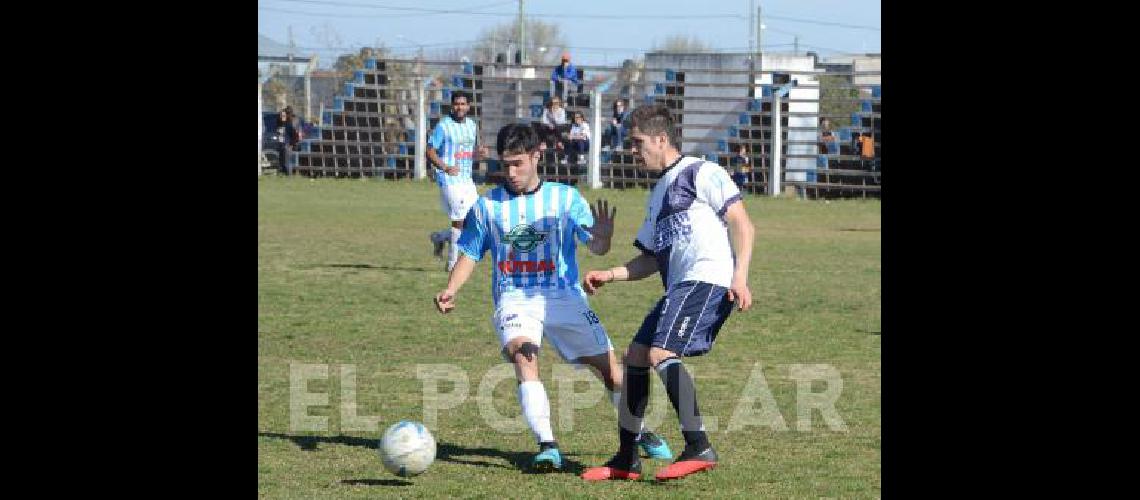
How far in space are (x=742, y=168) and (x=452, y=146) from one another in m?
17.6

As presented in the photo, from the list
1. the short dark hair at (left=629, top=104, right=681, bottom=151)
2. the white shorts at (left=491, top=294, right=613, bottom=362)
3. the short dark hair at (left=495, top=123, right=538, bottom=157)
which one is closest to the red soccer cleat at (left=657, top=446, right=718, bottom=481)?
the white shorts at (left=491, top=294, right=613, bottom=362)

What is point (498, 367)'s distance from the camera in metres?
11.5

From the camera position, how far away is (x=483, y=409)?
9.80 m

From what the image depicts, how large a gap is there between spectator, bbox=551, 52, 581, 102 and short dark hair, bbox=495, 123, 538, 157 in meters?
29.7

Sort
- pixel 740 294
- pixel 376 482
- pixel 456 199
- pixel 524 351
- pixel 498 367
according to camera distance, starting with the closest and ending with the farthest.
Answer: pixel 740 294 < pixel 376 482 < pixel 524 351 < pixel 498 367 < pixel 456 199

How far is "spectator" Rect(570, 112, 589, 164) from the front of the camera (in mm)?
36688

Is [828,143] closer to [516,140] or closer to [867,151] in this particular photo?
[867,151]

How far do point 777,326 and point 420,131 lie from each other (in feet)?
82.5

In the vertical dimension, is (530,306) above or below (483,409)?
above

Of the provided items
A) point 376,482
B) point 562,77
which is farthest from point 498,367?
point 562,77

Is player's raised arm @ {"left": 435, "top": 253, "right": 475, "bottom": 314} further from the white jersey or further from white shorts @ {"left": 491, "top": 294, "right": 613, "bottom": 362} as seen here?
the white jersey

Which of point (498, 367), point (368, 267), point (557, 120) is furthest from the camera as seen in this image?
point (557, 120)
